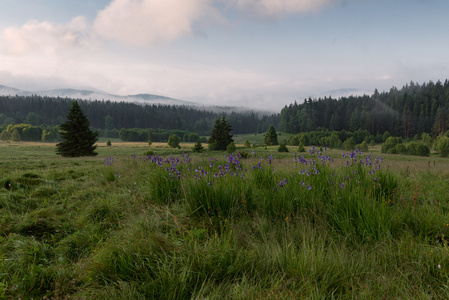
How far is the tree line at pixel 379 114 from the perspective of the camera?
112812mm

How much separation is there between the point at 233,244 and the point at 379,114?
145 meters

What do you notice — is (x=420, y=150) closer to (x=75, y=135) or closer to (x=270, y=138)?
(x=270, y=138)

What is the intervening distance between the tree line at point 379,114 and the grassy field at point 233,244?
133 m

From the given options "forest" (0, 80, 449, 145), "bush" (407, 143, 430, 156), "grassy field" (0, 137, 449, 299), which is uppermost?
"forest" (0, 80, 449, 145)

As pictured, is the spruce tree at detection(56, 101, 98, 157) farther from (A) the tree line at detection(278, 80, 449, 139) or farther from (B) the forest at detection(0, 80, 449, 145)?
(A) the tree line at detection(278, 80, 449, 139)

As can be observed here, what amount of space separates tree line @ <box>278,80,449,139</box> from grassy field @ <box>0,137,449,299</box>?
13293 cm

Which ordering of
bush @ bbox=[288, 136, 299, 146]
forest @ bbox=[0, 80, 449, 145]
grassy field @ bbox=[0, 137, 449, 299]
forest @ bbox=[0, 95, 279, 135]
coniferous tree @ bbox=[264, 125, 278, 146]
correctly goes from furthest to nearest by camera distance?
1. forest @ bbox=[0, 95, 279, 135]
2. forest @ bbox=[0, 80, 449, 145]
3. bush @ bbox=[288, 136, 299, 146]
4. coniferous tree @ bbox=[264, 125, 278, 146]
5. grassy field @ bbox=[0, 137, 449, 299]

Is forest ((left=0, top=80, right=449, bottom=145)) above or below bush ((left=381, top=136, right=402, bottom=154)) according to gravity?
above

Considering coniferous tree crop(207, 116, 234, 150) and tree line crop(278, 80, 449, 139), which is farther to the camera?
tree line crop(278, 80, 449, 139)

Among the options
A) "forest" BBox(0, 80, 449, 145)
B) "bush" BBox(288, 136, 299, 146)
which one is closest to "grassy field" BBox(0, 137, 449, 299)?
"bush" BBox(288, 136, 299, 146)

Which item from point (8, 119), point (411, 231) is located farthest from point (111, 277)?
point (8, 119)

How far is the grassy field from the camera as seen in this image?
2.28m

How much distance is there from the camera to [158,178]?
208 inches

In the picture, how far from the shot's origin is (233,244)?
2922mm
